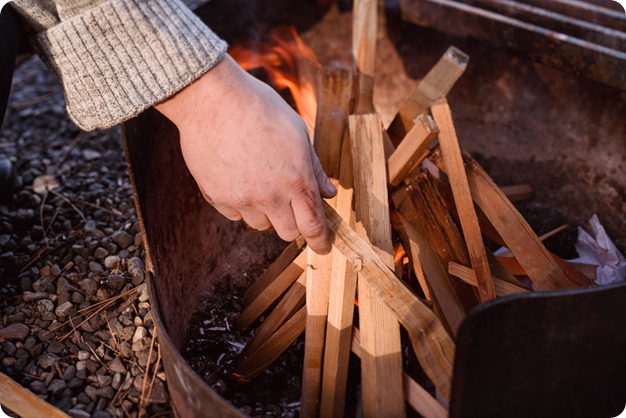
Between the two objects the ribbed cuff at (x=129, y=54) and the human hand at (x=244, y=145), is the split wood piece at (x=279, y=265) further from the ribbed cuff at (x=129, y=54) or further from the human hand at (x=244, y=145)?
the ribbed cuff at (x=129, y=54)

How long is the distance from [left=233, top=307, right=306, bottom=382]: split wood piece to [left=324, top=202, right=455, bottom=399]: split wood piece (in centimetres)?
25

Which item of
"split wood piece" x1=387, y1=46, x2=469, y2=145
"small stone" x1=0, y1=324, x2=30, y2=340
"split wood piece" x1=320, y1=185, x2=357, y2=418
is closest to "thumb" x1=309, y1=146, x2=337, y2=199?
"split wood piece" x1=320, y1=185, x2=357, y2=418

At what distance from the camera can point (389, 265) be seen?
1.61m

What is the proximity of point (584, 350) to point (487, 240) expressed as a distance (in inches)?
36.6

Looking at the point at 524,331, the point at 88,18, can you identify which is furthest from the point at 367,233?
the point at 88,18

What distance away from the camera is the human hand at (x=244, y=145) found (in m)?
1.32

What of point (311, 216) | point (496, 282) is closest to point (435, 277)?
point (496, 282)

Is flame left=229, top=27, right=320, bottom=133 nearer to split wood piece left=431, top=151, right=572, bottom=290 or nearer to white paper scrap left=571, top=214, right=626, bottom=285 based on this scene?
split wood piece left=431, top=151, right=572, bottom=290

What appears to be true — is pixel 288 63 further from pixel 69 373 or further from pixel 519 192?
pixel 69 373

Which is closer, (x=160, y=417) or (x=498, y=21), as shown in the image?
(x=160, y=417)

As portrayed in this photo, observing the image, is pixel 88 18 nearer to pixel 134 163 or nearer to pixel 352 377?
pixel 134 163

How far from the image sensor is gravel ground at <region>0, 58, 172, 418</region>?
1.70 m

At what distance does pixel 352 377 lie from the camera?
175 cm

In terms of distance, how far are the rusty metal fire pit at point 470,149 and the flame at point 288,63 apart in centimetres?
29
